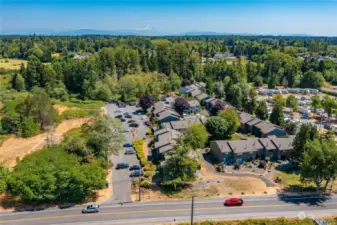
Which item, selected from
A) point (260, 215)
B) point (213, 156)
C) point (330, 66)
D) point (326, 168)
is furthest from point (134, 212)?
point (330, 66)

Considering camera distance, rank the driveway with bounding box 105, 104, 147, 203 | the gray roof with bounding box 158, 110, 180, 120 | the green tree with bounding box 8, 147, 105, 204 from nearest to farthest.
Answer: the green tree with bounding box 8, 147, 105, 204, the driveway with bounding box 105, 104, 147, 203, the gray roof with bounding box 158, 110, 180, 120

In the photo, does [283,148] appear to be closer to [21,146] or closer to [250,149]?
[250,149]

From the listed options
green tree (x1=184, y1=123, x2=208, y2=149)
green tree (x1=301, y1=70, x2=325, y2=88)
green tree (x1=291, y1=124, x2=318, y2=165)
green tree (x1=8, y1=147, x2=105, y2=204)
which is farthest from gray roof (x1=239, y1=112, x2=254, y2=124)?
green tree (x1=301, y1=70, x2=325, y2=88)

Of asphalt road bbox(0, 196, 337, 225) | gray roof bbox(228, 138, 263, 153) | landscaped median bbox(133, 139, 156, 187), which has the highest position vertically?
gray roof bbox(228, 138, 263, 153)

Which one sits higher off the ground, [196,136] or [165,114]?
[165,114]

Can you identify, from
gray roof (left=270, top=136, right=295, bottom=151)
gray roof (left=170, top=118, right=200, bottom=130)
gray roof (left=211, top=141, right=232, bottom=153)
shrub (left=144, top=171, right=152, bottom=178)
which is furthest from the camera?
gray roof (left=170, top=118, right=200, bottom=130)

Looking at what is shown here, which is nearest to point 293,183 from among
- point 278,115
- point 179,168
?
point 179,168

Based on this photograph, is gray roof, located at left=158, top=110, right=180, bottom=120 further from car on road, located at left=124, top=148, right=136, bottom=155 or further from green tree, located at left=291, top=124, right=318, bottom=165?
green tree, located at left=291, top=124, right=318, bottom=165
